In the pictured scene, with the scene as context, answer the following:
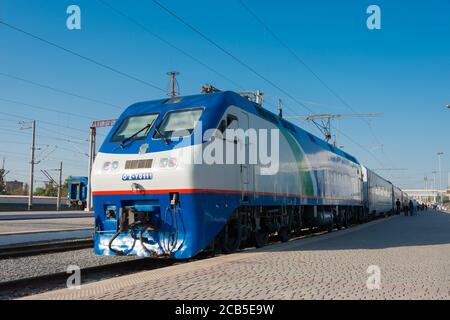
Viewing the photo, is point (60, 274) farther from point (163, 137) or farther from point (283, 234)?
point (283, 234)

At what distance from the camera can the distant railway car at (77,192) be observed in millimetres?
46406

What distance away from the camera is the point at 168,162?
29.7ft

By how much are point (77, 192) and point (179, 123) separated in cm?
4009

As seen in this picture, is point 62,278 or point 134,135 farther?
point 134,135

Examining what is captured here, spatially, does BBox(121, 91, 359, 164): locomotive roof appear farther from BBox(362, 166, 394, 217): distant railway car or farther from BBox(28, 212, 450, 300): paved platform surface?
BBox(362, 166, 394, 217): distant railway car

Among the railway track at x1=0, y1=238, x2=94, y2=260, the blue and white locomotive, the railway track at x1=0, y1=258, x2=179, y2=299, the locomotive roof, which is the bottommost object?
the railway track at x1=0, y1=258, x2=179, y2=299

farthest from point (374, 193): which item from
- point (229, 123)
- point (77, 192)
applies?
point (77, 192)

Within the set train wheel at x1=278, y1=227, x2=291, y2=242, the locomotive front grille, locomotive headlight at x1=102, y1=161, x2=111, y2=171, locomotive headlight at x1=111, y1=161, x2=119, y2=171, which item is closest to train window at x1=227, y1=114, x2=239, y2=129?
the locomotive front grille

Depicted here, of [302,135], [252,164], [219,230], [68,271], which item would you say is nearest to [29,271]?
[68,271]

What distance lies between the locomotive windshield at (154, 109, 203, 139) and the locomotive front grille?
665 millimetres

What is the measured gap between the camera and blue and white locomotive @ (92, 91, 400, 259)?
8.91 metres

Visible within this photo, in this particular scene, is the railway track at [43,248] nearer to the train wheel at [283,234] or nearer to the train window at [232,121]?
the train wheel at [283,234]

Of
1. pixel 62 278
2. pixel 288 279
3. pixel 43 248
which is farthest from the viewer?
pixel 43 248
